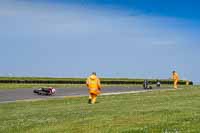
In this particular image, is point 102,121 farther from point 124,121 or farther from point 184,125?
point 184,125

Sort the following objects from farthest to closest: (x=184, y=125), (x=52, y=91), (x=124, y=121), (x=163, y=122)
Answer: (x=52, y=91)
(x=124, y=121)
(x=163, y=122)
(x=184, y=125)

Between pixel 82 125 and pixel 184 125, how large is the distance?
349 centimetres

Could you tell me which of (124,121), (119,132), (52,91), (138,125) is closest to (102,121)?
(124,121)

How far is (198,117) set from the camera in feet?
55.6

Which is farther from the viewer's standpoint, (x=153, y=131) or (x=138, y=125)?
(x=138, y=125)

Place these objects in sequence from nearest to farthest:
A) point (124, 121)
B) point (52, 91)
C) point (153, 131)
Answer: point (153, 131) < point (124, 121) < point (52, 91)

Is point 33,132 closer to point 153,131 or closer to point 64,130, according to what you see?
point 64,130

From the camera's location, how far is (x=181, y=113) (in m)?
18.8

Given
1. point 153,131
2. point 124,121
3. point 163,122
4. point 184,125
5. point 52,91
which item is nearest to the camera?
point 153,131

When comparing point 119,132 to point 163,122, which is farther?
point 163,122

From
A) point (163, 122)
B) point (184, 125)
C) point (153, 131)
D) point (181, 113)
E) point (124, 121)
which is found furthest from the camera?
point (181, 113)

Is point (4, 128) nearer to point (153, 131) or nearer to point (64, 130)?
point (64, 130)

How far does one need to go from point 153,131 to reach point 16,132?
493 centimetres

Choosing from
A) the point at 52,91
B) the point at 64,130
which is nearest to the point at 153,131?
the point at 64,130
